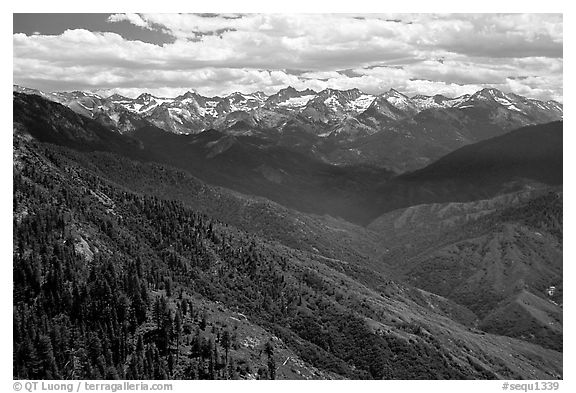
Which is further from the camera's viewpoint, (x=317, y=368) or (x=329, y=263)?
(x=329, y=263)

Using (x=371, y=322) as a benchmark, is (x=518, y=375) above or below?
below

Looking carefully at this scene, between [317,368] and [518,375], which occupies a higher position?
[317,368]

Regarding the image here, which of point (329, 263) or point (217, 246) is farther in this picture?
point (329, 263)

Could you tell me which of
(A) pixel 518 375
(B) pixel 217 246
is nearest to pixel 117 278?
(B) pixel 217 246

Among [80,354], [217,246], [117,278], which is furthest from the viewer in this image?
[217,246]

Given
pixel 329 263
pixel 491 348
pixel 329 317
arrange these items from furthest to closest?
pixel 329 263
pixel 491 348
pixel 329 317
